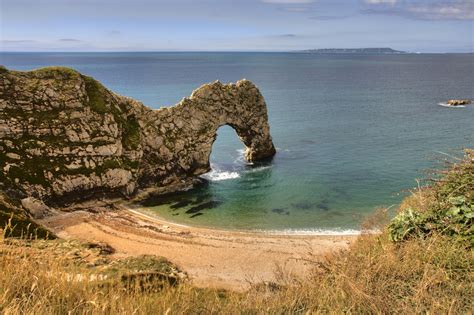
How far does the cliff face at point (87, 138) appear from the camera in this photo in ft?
126

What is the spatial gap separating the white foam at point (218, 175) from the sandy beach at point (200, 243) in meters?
13.3

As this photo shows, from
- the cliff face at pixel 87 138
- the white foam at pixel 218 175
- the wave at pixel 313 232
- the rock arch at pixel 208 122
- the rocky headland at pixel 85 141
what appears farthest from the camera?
the white foam at pixel 218 175

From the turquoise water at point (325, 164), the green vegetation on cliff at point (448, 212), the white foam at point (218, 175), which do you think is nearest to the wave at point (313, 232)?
the turquoise water at point (325, 164)

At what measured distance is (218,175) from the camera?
172 feet

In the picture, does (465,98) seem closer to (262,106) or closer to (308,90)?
(308,90)

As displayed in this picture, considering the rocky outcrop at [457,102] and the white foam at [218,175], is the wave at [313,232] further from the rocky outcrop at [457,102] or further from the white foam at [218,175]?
the rocky outcrop at [457,102]

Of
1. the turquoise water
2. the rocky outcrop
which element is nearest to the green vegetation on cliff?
the turquoise water

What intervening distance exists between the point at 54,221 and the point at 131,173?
31.5 ft

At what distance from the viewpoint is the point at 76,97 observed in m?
42.4

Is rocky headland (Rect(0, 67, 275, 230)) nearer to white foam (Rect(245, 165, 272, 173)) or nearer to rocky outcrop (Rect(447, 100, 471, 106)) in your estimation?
white foam (Rect(245, 165, 272, 173))

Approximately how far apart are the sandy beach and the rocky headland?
152 inches

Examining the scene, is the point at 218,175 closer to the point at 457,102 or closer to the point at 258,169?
the point at 258,169

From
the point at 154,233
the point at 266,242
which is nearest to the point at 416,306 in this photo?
the point at 266,242

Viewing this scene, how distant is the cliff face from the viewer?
38.3 metres
